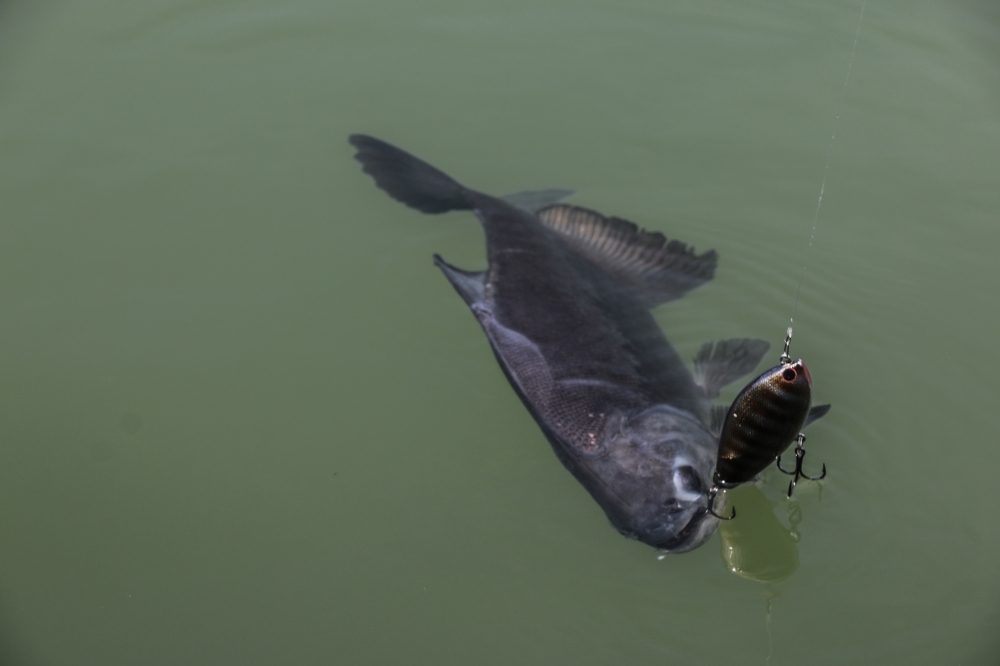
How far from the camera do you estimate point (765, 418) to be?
2.94 meters

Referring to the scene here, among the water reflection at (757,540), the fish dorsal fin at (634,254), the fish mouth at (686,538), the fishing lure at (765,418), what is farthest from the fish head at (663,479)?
the fish dorsal fin at (634,254)

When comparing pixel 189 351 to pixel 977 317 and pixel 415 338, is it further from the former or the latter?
pixel 977 317

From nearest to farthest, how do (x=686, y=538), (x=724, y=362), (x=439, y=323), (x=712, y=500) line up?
(x=712, y=500)
(x=686, y=538)
(x=724, y=362)
(x=439, y=323)

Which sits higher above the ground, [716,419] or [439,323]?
[716,419]

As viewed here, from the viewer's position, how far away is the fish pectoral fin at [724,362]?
4.21 metres

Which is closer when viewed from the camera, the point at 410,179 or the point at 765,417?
the point at 765,417

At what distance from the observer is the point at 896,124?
6.15m

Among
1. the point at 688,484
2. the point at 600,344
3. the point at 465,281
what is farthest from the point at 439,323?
the point at 688,484

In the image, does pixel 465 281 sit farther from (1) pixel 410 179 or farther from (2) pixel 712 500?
(2) pixel 712 500

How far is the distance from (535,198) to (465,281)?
75 centimetres

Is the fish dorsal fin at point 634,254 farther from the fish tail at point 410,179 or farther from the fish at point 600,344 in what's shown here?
the fish tail at point 410,179

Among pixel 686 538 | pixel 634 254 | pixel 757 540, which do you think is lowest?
pixel 757 540

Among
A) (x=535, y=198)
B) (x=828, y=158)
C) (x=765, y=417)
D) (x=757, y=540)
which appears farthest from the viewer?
(x=828, y=158)

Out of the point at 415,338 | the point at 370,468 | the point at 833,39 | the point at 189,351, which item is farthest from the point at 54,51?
the point at 833,39
